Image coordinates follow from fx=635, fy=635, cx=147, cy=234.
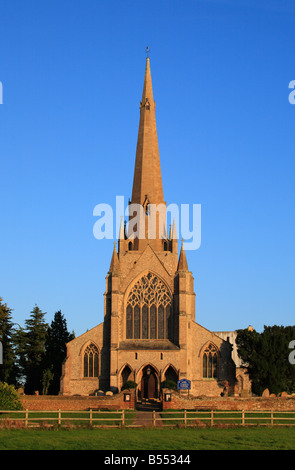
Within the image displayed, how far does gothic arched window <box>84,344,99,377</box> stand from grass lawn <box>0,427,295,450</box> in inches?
1307

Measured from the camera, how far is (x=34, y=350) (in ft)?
257

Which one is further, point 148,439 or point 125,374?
point 125,374

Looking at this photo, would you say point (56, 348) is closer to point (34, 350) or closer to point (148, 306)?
point (34, 350)

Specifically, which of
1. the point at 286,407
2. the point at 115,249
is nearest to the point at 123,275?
the point at 115,249

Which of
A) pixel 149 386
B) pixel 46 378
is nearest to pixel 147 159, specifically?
pixel 149 386

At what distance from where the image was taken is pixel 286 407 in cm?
4506

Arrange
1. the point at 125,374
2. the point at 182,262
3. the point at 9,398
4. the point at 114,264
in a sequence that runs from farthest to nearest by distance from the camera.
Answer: the point at 182,262, the point at 114,264, the point at 125,374, the point at 9,398

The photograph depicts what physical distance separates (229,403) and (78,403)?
11829mm

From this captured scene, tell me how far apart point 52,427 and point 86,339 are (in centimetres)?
3388

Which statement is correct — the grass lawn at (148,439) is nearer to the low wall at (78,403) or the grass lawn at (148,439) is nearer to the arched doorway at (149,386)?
the low wall at (78,403)

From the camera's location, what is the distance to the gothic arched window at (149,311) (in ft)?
209

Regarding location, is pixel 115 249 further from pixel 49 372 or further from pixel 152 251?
pixel 49 372

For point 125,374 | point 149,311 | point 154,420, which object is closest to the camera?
point 154,420

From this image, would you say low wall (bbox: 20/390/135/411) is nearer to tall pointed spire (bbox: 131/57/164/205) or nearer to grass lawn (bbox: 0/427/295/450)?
grass lawn (bbox: 0/427/295/450)
